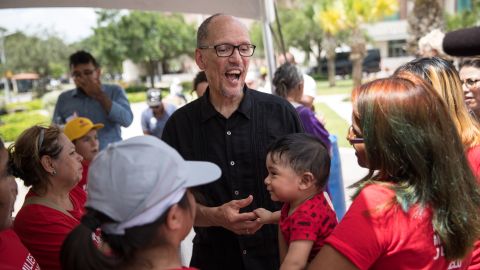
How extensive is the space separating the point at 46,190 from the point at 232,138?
97 cm

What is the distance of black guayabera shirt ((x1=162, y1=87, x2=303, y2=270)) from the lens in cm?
241

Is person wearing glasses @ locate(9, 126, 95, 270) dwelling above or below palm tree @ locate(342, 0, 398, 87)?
below

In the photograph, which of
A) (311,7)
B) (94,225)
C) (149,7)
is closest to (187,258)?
(94,225)

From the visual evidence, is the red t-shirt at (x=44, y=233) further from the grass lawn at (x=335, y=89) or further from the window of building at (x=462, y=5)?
the window of building at (x=462, y=5)

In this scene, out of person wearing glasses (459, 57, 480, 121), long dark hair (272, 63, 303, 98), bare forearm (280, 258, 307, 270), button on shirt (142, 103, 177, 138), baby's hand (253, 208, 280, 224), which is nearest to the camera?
bare forearm (280, 258, 307, 270)

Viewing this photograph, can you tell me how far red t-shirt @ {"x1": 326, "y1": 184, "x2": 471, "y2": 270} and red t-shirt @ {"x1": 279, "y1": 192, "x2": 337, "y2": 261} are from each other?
33cm

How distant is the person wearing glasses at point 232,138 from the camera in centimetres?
241

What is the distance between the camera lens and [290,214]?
1928mm

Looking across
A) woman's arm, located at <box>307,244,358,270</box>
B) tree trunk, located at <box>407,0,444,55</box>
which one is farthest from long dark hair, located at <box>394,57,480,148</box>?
tree trunk, located at <box>407,0,444,55</box>

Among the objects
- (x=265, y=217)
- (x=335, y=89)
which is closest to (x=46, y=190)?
(x=265, y=217)

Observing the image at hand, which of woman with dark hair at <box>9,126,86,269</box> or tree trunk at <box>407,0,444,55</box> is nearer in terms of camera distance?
woman with dark hair at <box>9,126,86,269</box>

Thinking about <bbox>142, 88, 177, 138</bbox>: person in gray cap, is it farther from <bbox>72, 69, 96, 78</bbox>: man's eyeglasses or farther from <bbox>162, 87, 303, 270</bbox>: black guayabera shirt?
<bbox>162, 87, 303, 270</bbox>: black guayabera shirt

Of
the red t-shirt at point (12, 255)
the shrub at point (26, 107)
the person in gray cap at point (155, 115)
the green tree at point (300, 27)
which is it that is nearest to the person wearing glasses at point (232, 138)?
the red t-shirt at point (12, 255)

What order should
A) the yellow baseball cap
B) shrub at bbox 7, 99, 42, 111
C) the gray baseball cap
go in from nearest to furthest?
1. the gray baseball cap
2. the yellow baseball cap
3. shrub at bbox 7, 99, 42, 111
